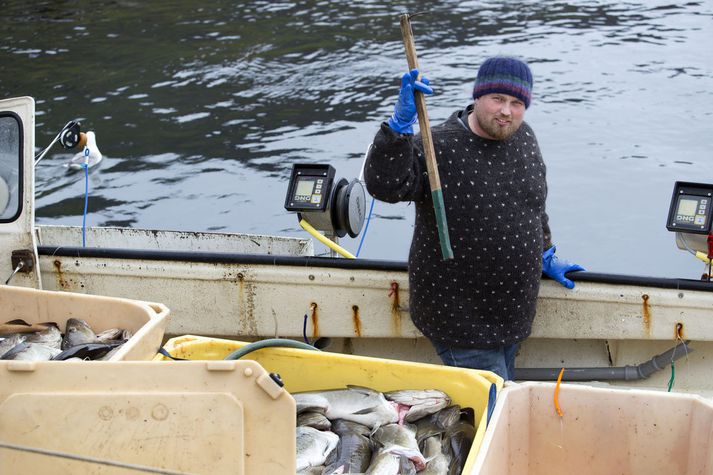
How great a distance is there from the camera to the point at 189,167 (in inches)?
404

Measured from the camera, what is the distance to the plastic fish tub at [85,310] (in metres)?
3.68

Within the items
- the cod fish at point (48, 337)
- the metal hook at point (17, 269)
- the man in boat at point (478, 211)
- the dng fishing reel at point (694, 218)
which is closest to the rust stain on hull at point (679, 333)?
the dng fishing reel at point (694, 218)

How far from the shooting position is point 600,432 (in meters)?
3.36

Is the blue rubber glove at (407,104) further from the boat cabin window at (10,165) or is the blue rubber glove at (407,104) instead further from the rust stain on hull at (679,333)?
the boat cabin window at (10,165)

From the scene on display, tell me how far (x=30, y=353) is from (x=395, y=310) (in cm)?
189

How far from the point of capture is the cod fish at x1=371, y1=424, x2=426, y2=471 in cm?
328

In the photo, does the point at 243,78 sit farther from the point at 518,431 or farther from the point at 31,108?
the point at 518,431

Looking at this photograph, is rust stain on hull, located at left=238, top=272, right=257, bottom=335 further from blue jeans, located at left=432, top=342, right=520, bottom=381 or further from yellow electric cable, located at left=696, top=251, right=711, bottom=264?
yellow electric cable, located at left=696, top=251, right=711, bottom=264

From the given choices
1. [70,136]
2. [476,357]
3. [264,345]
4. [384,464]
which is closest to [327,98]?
[70,136]

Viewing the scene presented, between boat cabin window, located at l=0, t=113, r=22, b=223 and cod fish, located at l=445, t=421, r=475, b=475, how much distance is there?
2.58 meters

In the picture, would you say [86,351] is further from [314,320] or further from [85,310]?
[314,320]

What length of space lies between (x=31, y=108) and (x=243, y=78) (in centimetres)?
836

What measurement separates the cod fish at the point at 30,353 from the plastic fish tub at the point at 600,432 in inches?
64.9

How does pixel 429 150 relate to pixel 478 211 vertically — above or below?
above
